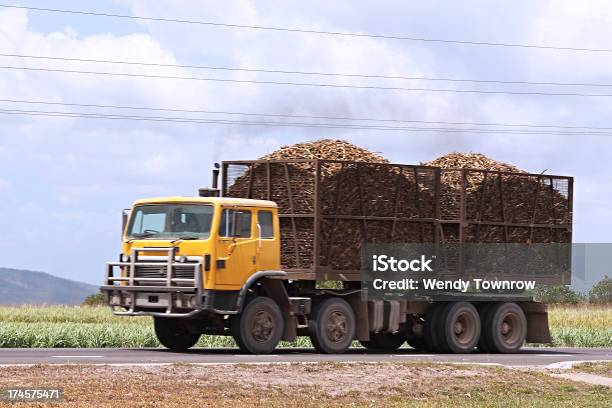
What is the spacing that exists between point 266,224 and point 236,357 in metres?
3.33

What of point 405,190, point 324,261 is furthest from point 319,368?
point 405,190

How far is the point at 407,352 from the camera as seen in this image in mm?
30266

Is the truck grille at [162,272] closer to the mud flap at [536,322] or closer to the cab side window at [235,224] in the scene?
the cab side window at [235,224]

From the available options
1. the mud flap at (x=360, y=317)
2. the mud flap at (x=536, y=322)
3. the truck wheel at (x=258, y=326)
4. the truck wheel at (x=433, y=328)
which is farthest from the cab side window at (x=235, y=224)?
the mud flap at (x=536, y=322)

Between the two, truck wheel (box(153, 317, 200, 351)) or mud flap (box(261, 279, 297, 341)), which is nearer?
mud flap (box(261, 279, 297, 341))

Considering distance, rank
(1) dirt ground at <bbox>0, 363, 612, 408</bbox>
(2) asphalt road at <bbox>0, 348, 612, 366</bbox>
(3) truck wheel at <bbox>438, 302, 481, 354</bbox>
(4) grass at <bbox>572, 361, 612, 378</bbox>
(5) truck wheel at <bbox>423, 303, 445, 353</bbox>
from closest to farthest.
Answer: (1) dirt ground at <bbox>0, 363, 612, 408</bbox>
(2) asphalt road at <bbox>0, 348, 612, 366</bbox>
(4) grass at <bbox>572, 361, 612, 378</bbox>
(3) truck wheel at <bbox>438, 302, 481, 354</bbox>
(5) truck wheel at <bbox>423, 303, 445, 353</bbox>

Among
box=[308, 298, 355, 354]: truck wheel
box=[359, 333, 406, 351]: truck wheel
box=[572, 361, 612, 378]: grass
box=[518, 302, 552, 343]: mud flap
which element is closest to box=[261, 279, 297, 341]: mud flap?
box=[308, 298, 355, 354]: truck wheel

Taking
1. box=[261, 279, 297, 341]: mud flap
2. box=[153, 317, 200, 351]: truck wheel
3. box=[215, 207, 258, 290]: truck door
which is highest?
box=[215, 207, 258, 290]: truck door

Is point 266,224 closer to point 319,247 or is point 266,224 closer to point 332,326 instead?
point 319,247

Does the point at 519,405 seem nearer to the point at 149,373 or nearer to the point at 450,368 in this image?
the point at 450,368

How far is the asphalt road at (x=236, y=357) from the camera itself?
74.4 ft

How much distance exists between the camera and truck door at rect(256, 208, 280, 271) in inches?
1040

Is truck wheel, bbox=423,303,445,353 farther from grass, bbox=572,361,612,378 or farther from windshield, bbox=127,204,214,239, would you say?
windshield, bbox=127,204,214,239

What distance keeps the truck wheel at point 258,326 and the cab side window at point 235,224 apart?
135 cm
